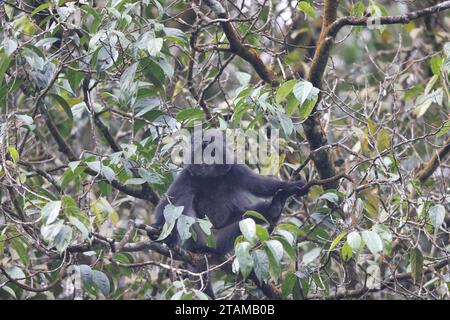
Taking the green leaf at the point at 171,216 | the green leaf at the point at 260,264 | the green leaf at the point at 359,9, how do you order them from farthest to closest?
the green leaf at the point at 359,9, the green leaf at the point at 171,216, the green leaf at the point at 260,264

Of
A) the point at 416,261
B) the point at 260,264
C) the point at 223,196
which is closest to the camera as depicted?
the point at 260,264

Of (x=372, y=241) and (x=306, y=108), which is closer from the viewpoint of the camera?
(x=372, y=241)

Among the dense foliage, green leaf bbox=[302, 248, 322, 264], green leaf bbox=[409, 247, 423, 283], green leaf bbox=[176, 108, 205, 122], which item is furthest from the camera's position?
green leaf bbox=[302, 248, 322, 264]

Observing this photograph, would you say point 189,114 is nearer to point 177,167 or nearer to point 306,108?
point 177,167

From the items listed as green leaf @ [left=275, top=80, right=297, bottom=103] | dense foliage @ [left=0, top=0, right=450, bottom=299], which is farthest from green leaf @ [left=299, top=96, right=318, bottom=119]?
green leaf @ [left=275, top=80, right=297, bottom=103]

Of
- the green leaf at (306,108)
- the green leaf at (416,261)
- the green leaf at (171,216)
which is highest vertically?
the green leaf at (306,108)

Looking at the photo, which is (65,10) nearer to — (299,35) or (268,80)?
(268,80)

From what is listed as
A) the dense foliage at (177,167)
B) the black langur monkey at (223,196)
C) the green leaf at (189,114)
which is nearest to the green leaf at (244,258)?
the dense foliage at (177,167)

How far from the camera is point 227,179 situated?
5.62 m

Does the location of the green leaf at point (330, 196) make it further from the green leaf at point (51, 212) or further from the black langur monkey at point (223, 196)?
the green leaf at point (51, 212)

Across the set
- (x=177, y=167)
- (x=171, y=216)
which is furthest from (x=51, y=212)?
(x=177, y=167)

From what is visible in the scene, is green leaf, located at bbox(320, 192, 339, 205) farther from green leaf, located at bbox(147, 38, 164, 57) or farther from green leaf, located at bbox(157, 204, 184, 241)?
green leaf, located at bbox(147, 38, 164, 57)

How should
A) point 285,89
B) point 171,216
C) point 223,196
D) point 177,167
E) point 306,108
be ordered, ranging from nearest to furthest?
point 171,216, point 285,89, point 306,108, point 177,167, point 223,196

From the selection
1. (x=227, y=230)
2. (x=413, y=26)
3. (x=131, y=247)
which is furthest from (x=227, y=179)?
(x=413, y=26)
